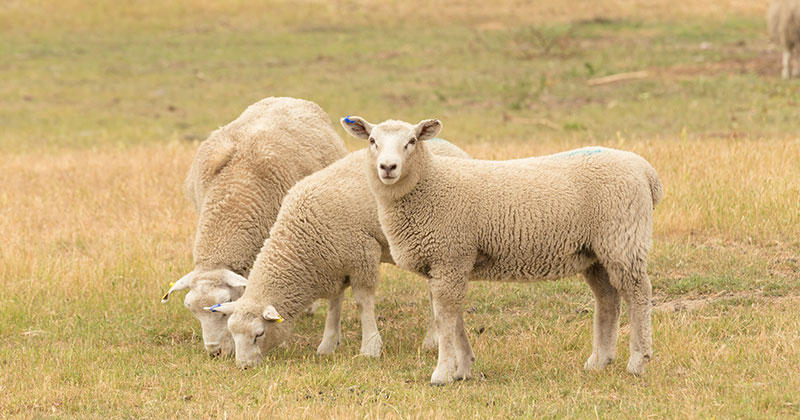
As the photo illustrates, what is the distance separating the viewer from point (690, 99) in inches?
751

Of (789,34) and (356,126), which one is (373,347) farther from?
(789,34)

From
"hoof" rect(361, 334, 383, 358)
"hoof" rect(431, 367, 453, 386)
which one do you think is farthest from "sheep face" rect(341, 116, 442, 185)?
"hoof" rect(361, 334, 383, 358)

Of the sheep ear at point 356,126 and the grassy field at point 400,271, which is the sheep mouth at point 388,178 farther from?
the grassy field at point 400,271

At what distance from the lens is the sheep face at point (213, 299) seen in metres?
7.36

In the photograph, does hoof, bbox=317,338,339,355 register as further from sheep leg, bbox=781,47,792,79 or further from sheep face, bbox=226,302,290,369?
sheep leg, bbox=781,47,792,79

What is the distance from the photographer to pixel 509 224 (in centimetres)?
637

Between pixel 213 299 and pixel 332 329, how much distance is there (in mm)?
991

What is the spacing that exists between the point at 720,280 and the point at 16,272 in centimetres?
648

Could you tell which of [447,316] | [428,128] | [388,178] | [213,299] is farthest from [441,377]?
[213,299]

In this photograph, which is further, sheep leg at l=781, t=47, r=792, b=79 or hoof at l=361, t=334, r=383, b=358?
sheep leg at l=781, t=47, r=792, b=79

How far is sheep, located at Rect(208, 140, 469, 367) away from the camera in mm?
7312

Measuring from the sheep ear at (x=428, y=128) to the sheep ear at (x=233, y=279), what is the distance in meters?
2.09

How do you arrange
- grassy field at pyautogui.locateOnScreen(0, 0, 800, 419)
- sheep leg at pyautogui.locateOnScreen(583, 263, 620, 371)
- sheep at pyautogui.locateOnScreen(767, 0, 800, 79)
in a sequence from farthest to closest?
sheep at pyautogui.locateOnScreen(767, 0, 800, 79), sheep leg at pyautogui.locateOnScreen(583, 263, 620, 371), grassy field at pyautogui.locateOnScreen(0, 0, 800, 419)

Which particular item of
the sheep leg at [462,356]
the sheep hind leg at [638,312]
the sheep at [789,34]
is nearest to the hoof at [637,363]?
the sheep hind leg at [638,312]
